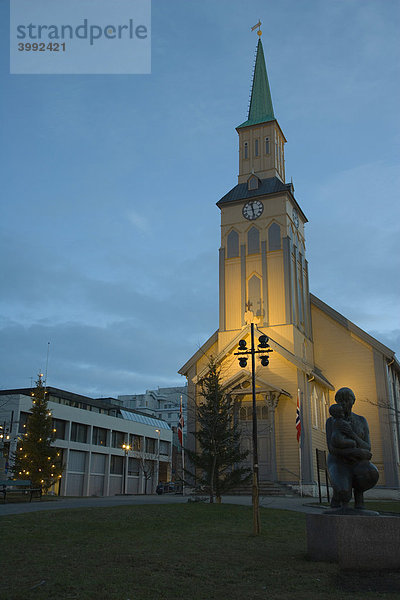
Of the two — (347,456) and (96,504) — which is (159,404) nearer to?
(96,504)

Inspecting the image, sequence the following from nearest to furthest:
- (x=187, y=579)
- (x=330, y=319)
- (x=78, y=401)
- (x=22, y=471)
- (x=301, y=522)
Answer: (x=187, y=579)
(x=301, y=522)
(x=22, y=471)
(x=330, y=319)
(x=78, y=401)

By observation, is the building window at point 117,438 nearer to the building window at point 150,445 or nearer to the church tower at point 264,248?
the building window at point 150,445

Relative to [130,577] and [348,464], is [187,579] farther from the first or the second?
[348,464]

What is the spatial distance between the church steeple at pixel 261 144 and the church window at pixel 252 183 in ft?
1.45

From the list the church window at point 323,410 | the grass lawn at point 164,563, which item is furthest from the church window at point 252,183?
the grass lawn at point 164,563

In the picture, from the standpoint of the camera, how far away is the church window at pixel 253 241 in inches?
1555

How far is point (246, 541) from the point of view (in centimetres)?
1238

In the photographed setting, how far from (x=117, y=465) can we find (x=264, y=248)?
40074 mm

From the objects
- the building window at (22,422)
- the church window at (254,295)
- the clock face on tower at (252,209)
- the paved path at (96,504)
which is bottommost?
the paved path at (96,504)

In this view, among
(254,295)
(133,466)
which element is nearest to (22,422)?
(133,466)

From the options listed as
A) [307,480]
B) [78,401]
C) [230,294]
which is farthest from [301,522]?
[78,401]

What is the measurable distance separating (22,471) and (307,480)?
59.2 feet

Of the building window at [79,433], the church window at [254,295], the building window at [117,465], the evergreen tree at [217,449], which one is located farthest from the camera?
the building window at [117,465]

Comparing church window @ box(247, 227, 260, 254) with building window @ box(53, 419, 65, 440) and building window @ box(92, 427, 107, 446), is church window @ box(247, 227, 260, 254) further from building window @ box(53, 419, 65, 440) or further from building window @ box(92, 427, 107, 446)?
building window @ box(92, 427, 107, 446)
